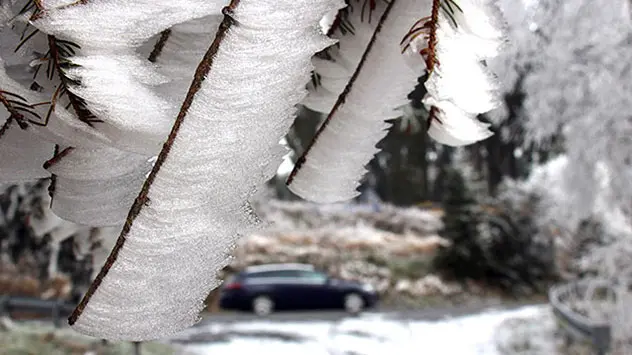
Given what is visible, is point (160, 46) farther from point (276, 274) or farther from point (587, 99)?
point (276, 274)

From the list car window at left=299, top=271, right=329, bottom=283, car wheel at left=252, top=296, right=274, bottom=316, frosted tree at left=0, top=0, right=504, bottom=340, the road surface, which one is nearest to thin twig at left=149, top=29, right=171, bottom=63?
frosted tree at left=0, top=0, right=504, bottom=340

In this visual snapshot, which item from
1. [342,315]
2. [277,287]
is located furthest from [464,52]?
[277,287]

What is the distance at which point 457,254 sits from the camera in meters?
14.9

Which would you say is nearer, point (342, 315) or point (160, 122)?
point (160, 122)

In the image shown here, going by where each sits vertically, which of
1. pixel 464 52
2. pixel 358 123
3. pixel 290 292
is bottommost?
pixel 290 292

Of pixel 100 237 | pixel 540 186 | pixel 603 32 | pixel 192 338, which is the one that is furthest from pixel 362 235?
pixel 100 237

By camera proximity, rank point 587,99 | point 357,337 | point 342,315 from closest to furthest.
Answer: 1. point 587,99
2. point 357,337
3. point 342,315

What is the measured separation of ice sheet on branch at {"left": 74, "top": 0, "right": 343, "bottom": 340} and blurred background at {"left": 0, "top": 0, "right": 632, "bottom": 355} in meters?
0.30

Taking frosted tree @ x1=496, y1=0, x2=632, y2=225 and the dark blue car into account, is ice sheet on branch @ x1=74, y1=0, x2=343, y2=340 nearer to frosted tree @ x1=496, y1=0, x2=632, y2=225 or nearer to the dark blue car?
frosted tree @ x1=496, y1=0, x2=632, y2=225

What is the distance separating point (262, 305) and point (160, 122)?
12.5m

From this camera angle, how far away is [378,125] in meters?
0.77

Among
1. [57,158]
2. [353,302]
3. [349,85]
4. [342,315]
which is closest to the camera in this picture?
[57,158]

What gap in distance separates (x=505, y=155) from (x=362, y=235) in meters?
9.40

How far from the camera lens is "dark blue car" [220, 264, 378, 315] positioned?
12.7 meters
